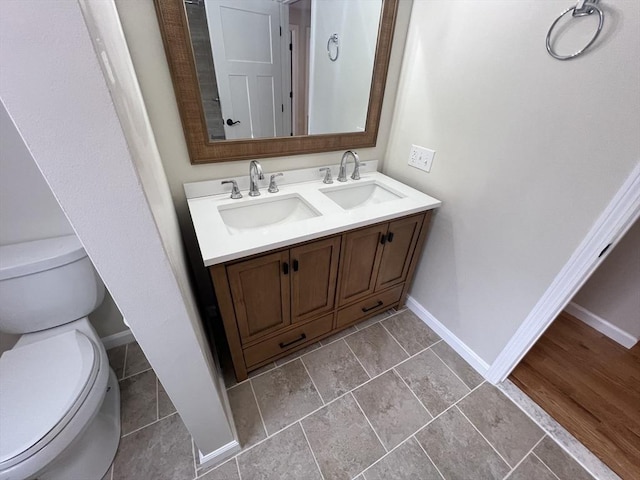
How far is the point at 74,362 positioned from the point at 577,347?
8.38 feet

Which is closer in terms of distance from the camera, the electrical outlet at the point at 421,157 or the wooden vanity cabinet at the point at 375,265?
the wooden vanity cabinet at the point at 375,265

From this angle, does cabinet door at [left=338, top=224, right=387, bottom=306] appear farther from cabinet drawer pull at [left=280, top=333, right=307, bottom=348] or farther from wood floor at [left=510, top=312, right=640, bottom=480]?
wood floor at [left=510, top=312, right=640, bottom=480]

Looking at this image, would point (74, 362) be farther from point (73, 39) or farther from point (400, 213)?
point (400, 213)

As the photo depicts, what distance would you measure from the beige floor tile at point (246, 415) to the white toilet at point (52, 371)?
48cm

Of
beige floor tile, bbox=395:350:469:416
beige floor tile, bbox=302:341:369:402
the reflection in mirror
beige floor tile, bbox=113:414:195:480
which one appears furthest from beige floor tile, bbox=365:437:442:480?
the reflection in mirror

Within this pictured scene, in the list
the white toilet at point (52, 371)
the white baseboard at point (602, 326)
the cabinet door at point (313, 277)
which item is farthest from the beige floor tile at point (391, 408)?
the white baseboard at point (602, 326)

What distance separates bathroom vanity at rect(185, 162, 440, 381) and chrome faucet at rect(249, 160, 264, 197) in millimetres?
34

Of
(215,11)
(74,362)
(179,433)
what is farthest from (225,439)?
(215,11)

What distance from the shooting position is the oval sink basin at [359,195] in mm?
1482

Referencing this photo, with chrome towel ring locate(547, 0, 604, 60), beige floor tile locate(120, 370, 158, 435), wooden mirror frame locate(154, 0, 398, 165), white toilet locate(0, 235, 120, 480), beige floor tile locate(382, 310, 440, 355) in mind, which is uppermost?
chrome towel ring locate(547, 0, 604, 60)

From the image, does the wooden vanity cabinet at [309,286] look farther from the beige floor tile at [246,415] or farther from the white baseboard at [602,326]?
the white baseboard at [602,326]

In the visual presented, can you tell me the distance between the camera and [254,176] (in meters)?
1.24

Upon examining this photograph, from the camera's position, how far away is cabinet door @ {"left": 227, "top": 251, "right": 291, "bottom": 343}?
3.29 feet

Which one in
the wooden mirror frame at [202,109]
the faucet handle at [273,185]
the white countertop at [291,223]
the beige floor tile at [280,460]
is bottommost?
the beige floor tile at [280,460]
